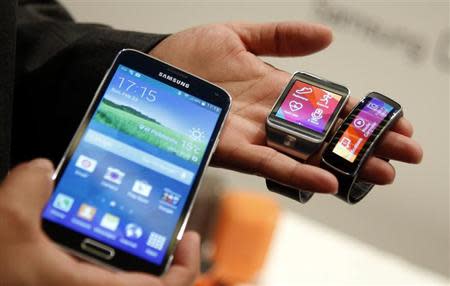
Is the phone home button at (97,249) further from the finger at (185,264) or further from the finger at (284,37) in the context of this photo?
the finger at (284,37)

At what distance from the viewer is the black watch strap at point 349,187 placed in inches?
27.4

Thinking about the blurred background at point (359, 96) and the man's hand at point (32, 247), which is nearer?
the man's hand at point (32, 247)

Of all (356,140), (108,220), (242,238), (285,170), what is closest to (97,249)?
(108,220)

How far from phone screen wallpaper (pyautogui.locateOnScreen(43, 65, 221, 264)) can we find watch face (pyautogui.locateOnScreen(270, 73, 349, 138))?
103 millimetres

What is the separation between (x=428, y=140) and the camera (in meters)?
1.40

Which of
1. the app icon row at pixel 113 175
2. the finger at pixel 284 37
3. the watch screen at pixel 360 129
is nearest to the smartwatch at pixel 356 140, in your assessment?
the watch screen at pixel 360 129

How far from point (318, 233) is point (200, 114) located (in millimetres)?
934

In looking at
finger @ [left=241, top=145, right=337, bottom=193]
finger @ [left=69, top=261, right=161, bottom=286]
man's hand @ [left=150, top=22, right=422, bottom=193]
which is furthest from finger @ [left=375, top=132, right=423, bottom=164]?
finger @ [left=69, top=261, right=161, bottom=286]

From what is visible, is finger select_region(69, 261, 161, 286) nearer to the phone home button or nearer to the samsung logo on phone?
the phone home button

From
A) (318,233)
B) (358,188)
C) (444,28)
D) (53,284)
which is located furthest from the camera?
(318,233)

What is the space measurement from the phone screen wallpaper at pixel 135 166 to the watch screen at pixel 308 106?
11 cm

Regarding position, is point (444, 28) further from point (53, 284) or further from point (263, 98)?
point (53, 284)

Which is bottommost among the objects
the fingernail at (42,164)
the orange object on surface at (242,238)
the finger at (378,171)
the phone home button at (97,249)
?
the orange object on surface at (242,238)

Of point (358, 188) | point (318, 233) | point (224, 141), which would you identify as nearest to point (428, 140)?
point (318, 233)
